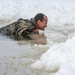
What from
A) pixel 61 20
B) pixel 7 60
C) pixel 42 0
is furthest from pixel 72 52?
pixel 42 0

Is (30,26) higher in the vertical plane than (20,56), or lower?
lower

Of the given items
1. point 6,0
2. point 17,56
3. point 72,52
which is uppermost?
point 72,52

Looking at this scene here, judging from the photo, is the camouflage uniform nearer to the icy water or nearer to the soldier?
the soldier

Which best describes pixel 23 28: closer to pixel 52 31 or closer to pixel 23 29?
pixel 23 29

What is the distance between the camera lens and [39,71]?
13.9ft

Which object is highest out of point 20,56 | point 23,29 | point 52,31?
point 20,56

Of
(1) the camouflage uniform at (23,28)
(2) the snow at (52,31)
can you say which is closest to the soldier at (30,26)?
(1) the camouflage uniform at (23,28)

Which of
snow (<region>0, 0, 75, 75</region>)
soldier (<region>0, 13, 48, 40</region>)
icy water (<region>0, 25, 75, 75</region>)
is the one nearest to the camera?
snow (<region>0, 0, 75, 75</region>)

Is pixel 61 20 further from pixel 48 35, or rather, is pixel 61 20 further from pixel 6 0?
pixel 6 0

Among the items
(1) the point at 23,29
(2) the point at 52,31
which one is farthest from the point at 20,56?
(2) the point at 52,31

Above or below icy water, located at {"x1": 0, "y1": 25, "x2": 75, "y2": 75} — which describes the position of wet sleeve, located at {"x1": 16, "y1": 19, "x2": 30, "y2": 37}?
below

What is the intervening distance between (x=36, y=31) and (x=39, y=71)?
3570 mm

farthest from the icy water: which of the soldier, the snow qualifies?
the soldier

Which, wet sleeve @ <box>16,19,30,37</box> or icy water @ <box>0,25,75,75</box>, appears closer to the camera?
icy water @ <box>0,25,75,75</box>
